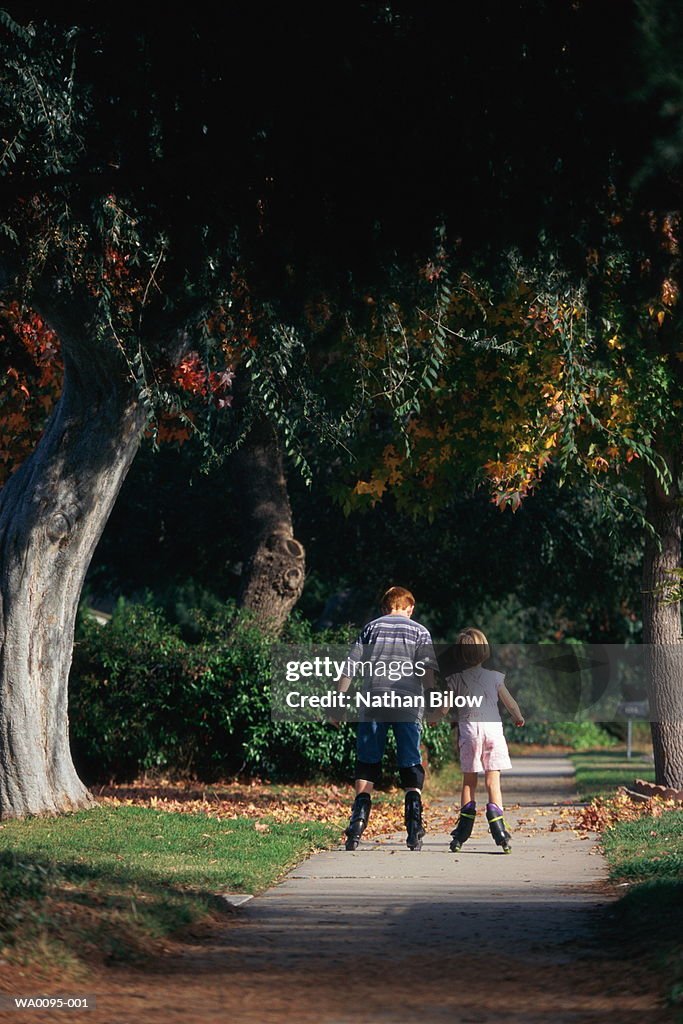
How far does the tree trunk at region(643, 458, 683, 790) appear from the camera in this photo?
16.2 meters

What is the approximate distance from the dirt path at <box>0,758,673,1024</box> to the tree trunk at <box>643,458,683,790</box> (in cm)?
620

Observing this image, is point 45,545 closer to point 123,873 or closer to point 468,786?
point 468,786

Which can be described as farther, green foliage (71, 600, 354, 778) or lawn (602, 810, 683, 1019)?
green foliage (71, 600, 354, 778)

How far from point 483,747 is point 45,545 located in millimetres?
4647

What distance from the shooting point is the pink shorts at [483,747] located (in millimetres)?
11672

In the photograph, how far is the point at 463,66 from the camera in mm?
7125

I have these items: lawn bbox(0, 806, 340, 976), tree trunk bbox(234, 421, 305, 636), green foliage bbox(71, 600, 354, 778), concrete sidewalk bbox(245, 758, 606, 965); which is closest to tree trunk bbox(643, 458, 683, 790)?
concrete sidewalk bbox(245, 758, 606, 965)

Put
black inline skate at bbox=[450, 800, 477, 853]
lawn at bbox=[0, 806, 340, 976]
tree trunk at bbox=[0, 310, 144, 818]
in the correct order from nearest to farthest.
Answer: lawn at bbox=[0, 806, 340, 976] < black inline skate at bbox=[450, 800, 477, 853] < tree trunk at bbox=[0, 310, 144, 818]

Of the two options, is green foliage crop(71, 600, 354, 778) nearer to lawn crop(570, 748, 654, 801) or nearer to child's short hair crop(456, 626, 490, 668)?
lawn crop(570, 748, 654, 801)

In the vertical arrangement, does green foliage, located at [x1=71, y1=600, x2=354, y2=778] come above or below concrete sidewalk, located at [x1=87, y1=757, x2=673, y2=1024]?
above

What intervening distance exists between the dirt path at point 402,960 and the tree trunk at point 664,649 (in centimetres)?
620

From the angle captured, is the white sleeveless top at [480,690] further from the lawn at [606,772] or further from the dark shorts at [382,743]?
the lawn at [606,772]

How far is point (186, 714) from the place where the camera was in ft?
59.8

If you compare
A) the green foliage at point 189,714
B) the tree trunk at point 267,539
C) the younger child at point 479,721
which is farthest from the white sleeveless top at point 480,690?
the tree trunk at point 267,539
